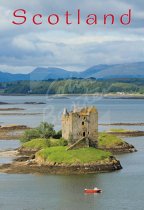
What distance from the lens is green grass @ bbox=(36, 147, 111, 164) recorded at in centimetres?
8456

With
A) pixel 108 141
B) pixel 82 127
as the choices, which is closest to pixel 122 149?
pixel 108 141

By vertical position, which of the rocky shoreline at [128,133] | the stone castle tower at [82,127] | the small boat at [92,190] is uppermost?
the stone castle tower at [82,127]

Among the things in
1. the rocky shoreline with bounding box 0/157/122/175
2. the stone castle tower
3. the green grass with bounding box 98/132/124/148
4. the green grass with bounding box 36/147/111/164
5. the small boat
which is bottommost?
the small boat

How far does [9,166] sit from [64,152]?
790cm

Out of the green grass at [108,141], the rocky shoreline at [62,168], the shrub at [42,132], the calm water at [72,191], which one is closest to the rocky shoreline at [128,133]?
the green grass at [108,141]

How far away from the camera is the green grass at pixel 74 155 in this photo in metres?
84.6

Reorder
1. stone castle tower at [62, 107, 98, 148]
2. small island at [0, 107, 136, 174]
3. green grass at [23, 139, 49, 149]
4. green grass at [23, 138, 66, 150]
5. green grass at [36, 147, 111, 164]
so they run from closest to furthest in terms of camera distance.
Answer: small island at [0, 107, 136, 174] → green grass at [36, 147, 111, 164] → stone castle tower at [62, 107, 98, 148] → green grass at [23, 138, 66, 150] → green grass at [23, 139, 49, 149]

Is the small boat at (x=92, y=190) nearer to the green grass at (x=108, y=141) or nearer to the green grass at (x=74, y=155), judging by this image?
the green grass at (x=74, y=155)

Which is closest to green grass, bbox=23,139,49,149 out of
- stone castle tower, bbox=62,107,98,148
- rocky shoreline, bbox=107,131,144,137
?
stone castle tower, bbox=62,107,98,148

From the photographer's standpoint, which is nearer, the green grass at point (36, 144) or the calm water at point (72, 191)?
the calm water at point (72, 191)

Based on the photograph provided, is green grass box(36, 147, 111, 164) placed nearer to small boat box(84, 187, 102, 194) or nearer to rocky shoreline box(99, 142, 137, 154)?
small boat box(84, 187, 102, 194)

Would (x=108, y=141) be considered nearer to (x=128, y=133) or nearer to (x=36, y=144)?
(x=36, y=144)

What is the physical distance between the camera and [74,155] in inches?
3366

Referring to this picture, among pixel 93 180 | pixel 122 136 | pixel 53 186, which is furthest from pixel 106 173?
pixel 122 136
